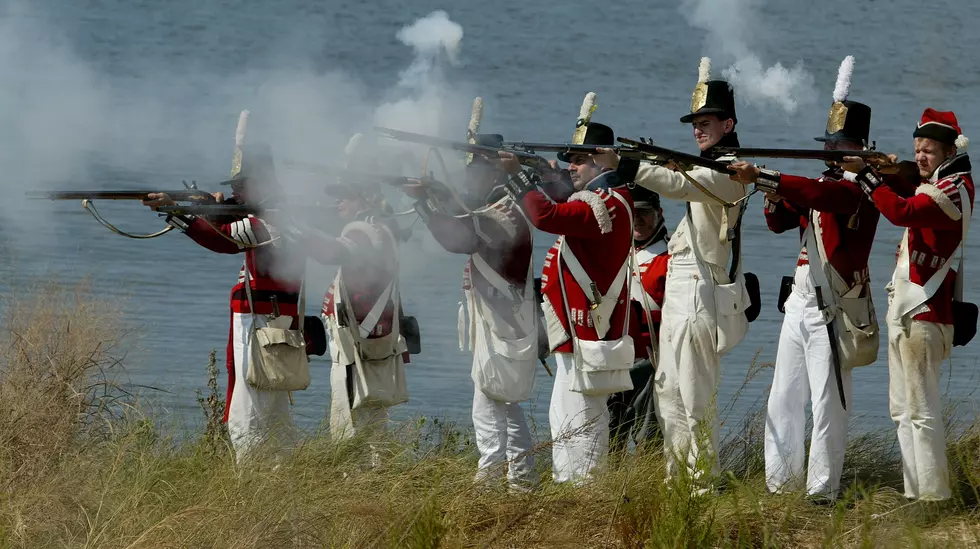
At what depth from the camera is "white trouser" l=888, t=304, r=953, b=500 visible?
6734 millimetres

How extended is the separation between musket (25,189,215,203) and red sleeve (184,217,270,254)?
191mm

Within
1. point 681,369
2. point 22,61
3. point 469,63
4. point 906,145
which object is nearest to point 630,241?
point 681,369

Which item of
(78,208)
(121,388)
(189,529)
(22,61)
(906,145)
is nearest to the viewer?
(189,529)

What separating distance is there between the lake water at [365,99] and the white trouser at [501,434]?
196 cm

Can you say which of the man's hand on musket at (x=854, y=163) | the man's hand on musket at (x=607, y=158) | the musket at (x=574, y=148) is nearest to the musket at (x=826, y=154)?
the man's hand on musket at (x=854, y=163)

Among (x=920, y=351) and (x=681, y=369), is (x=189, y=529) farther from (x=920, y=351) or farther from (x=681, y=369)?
(x=920, y=351)

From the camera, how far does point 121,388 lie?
314 inches

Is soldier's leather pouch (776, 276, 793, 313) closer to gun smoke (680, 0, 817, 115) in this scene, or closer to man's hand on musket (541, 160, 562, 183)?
man's hand on musket (541, 160, 562, 183)

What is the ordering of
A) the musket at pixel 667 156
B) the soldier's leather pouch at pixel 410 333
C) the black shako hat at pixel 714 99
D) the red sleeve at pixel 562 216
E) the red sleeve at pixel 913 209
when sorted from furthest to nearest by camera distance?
the soldier's leather pouch at pixel 410 333
the black shako hat at pixel 714 99
the red sleeve at pixel 562 216
the musket at pixel 667 156
the red sleeve at pixel 913 209

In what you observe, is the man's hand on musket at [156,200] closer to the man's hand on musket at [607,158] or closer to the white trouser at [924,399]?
the man's hand on musket at [607,158]

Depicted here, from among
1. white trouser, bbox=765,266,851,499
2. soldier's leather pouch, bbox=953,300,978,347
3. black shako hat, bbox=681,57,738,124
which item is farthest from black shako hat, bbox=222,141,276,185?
soldier's leather pouch, bbox=953,300,978,347

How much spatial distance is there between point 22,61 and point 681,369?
6265mm

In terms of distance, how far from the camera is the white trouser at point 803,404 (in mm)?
7047

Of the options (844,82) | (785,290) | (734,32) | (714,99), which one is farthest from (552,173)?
(734,32)
